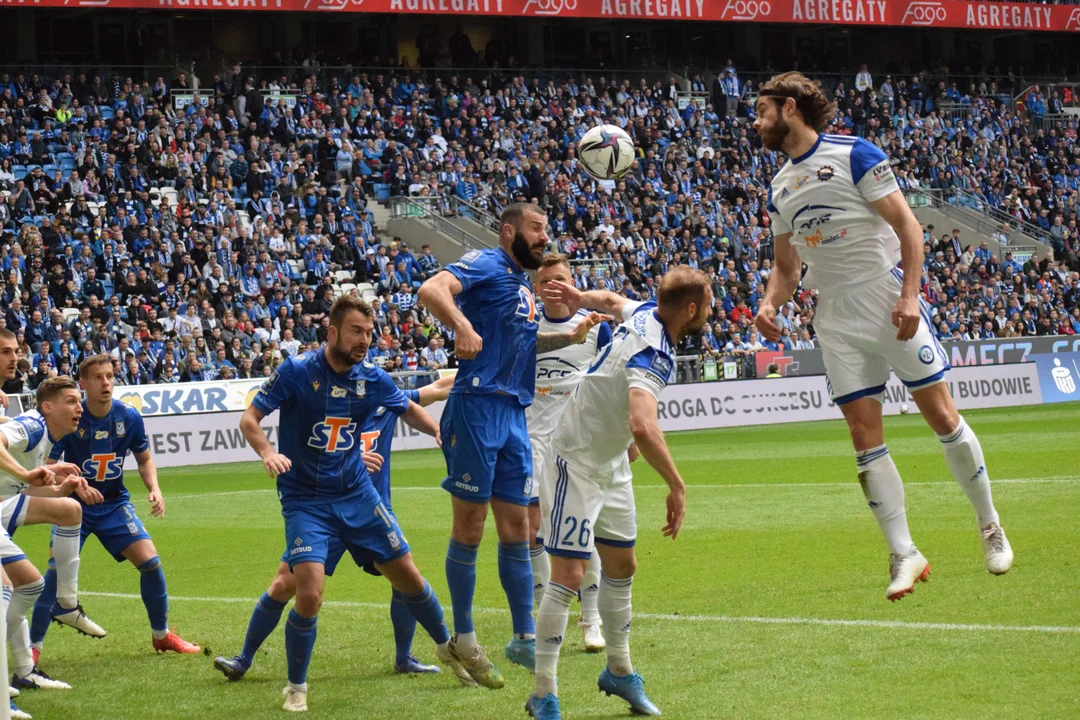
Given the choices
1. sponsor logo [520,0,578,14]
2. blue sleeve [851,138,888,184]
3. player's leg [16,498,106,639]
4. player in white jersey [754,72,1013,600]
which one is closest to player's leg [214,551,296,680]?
player's leg [16,498,106,639]

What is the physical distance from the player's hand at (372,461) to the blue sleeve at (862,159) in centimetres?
306

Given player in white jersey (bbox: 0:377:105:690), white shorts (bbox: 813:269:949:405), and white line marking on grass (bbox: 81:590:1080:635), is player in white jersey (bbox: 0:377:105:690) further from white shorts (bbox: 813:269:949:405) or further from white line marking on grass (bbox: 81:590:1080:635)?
white shorts (bbox: 813:269:949:405)

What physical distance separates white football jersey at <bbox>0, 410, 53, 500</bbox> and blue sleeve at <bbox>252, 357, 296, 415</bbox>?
5.28ft

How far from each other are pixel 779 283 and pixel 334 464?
8.29 ft

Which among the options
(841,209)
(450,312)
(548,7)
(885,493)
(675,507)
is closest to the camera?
(675,507)

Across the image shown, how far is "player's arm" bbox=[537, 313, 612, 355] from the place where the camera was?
8180mm

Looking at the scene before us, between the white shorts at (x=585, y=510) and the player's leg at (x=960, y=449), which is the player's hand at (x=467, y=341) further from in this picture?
the player's leg at (x=960, y=449)

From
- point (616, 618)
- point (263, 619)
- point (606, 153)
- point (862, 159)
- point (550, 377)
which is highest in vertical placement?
point (862, 159)

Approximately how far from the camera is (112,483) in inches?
355

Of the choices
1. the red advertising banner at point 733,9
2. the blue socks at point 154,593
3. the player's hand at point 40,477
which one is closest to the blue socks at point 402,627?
the blue socks at point 154,593

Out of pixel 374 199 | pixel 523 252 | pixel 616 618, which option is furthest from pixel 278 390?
pixel 374 199

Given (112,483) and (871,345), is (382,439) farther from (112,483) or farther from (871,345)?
(871,345)

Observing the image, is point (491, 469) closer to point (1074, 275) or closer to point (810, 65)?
point (1074, 275)

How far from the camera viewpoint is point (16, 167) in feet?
101
